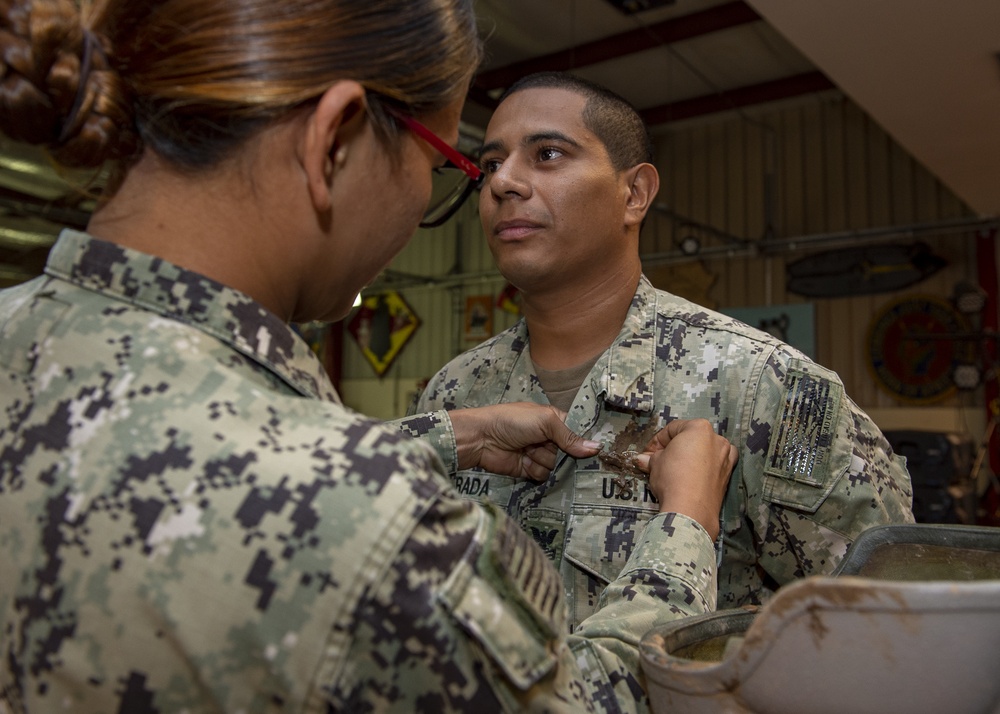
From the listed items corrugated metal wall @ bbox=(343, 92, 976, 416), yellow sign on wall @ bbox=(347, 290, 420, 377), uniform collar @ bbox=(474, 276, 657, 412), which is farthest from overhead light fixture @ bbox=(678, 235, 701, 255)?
uniform collar @ bbox=(474, 276, 657, 412)

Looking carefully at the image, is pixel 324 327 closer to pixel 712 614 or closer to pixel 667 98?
pixel 667 98

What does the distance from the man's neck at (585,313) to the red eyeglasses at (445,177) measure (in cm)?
69

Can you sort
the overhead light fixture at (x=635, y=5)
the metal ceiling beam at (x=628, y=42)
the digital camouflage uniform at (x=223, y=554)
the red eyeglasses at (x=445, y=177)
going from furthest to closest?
1. the metal ceiling beam at (x=628, y=42)
2. the overhead light fixture at (x=635, y=5)
3. the red eyeglasses at (x=445, y=177)
4. the digital camouflage uniform at (x=223, y=554)

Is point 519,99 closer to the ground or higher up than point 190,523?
higher up

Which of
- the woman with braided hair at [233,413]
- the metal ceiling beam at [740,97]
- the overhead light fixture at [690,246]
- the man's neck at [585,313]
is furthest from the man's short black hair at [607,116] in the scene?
the overhead light fixture at [690,246]

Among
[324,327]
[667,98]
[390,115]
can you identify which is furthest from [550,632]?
[324,327]

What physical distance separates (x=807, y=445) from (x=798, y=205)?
8279mm

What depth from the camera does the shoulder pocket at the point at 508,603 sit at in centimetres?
80

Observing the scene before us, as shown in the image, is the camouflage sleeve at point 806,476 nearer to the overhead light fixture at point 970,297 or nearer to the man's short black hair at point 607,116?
the man's short black hair at point 607,116

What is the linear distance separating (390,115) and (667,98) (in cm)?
908

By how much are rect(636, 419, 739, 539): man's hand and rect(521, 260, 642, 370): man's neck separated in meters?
0.45

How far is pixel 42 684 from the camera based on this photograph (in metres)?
0.79

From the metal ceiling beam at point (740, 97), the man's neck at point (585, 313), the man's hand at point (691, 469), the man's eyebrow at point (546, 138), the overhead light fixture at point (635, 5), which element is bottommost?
the man's hand at point (691, 469)

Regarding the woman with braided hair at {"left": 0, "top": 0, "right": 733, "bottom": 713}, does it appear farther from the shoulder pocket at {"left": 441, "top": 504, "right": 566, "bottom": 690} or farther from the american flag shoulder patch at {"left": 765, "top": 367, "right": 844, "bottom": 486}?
the american flag shoulder patch at {"left": 765, "top": 367, "right": 844, "bottom": 486}
